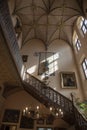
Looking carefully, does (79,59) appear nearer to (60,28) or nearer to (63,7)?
(60,28)

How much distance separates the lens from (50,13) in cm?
1255

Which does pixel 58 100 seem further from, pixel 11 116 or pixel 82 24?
pixel 82 24

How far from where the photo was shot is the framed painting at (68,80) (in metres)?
11.5

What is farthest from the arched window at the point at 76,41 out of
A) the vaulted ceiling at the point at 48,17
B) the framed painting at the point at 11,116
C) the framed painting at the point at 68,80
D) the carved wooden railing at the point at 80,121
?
the framed painting at the point at 11,116

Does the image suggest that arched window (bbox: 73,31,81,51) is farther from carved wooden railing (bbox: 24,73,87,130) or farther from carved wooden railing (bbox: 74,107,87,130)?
carved wooden railing (bbox: 74,107,87,130)

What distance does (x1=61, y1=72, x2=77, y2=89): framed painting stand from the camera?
1153 centimetres

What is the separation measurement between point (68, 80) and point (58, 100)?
331 cm

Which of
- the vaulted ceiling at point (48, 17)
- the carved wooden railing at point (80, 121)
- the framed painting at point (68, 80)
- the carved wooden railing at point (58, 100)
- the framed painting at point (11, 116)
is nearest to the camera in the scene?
the carved wooden railing at point (80, 121)

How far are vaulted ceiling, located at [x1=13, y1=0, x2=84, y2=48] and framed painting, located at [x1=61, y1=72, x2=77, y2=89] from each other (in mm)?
4147

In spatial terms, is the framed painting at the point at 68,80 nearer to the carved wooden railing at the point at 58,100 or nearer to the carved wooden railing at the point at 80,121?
the carved wooden railing at the point at 58,100

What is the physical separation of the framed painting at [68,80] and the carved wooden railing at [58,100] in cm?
241

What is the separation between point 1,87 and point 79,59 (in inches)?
294

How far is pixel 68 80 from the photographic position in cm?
1185

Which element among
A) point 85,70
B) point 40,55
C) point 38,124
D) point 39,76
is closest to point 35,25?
point 40,55
